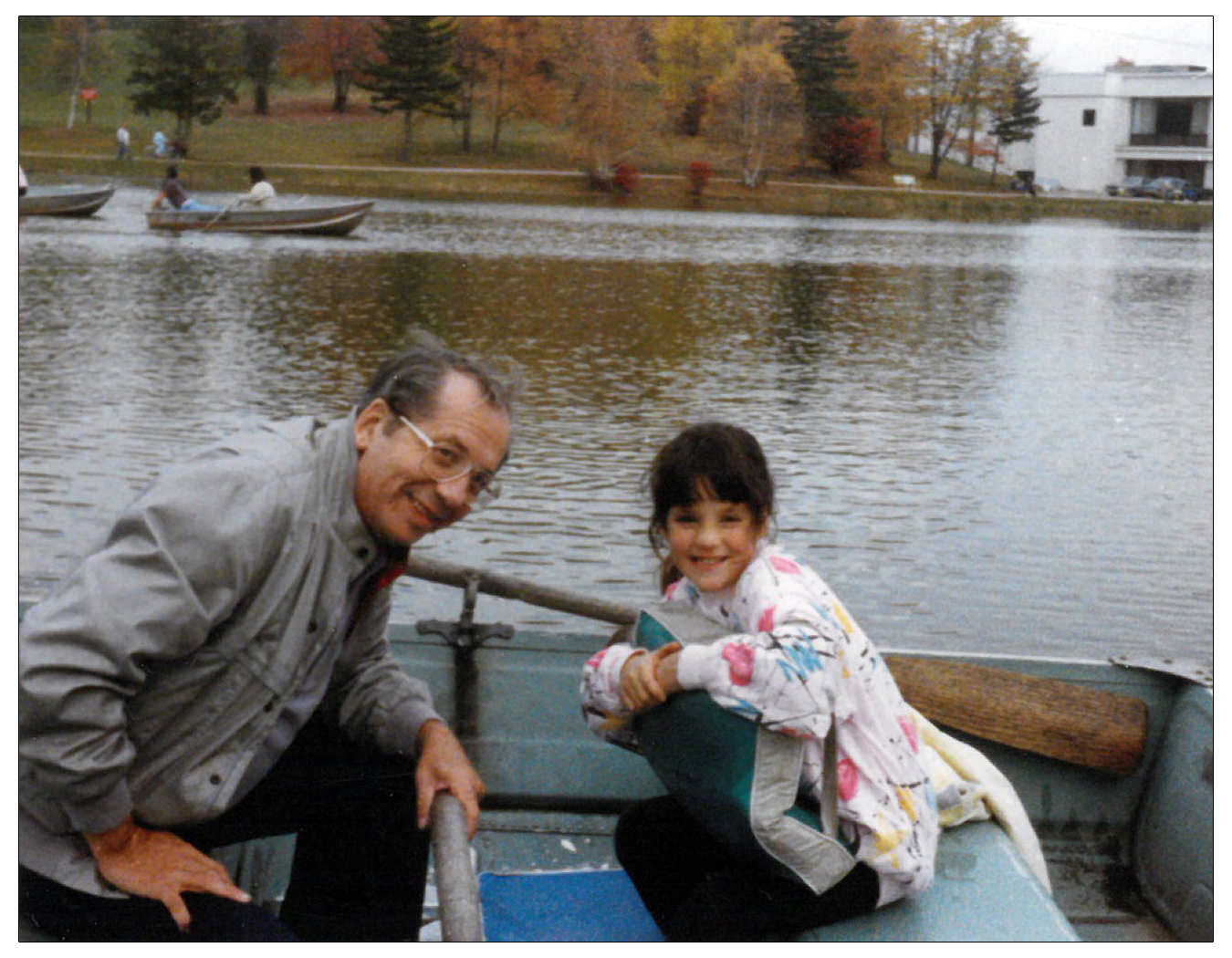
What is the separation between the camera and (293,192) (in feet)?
88.8

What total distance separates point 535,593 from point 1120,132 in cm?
1809

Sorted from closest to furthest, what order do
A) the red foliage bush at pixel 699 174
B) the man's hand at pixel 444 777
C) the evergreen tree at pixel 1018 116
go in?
the man's hand at pixel 444 777, the evergreen tree at pixel 1018 116, the red foliage bush at pixel 699 174

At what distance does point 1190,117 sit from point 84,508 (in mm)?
15430

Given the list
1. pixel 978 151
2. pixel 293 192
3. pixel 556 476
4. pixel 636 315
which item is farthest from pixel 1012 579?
pixel 293 192

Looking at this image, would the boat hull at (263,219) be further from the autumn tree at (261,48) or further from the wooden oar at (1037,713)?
the wooden oar at (1037,713)

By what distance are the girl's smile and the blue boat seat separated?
542mm

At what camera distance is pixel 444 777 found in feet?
6.90

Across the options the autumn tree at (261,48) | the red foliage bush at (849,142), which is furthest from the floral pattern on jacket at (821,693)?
the red foliage bush at (849,142)

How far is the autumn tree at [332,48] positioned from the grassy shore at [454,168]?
3.12 meters

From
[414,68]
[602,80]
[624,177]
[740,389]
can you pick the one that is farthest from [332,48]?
[624,177]

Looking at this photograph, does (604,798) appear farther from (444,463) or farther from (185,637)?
(185,637)

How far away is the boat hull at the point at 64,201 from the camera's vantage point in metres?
23.6

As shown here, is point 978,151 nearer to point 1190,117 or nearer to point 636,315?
point 636,315

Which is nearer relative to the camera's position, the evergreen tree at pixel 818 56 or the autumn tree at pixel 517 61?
the evergreen tree at pixel 818 56
